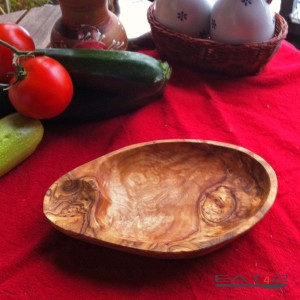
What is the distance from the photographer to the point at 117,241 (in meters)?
0.39

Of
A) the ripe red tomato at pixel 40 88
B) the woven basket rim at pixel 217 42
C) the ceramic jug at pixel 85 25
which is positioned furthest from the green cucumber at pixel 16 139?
the woven basket rim at pixel 217 42

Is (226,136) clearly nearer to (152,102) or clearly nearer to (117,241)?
(152,102)

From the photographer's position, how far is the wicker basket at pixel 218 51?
71 centimetres

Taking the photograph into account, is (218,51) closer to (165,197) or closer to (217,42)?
(217,42)

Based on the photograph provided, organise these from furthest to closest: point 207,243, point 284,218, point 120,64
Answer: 1. point 120,64
2. point 284,218
3. point 207,243

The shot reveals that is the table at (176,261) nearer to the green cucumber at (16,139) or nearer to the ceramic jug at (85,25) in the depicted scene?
the green cucumber at (16,139)

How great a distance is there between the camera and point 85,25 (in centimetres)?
72

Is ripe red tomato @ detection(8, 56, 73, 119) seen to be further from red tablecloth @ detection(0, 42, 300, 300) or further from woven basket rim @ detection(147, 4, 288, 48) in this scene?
woven basket rim @ detection(147, 4, 288, 48)

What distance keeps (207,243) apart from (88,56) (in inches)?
14.6

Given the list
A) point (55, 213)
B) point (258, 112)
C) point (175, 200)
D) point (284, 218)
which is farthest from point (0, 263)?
point (258, 112)

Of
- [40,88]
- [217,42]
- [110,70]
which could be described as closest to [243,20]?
[217,42]

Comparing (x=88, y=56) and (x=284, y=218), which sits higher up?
(x=88, y=56)

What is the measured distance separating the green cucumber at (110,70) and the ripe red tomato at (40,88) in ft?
0.16

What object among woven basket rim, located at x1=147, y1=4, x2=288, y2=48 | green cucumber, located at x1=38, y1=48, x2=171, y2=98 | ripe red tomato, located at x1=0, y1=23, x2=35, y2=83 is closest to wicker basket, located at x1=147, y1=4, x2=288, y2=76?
woven basket rim, located at x1=147, y1=4, x2=288, y2=48
